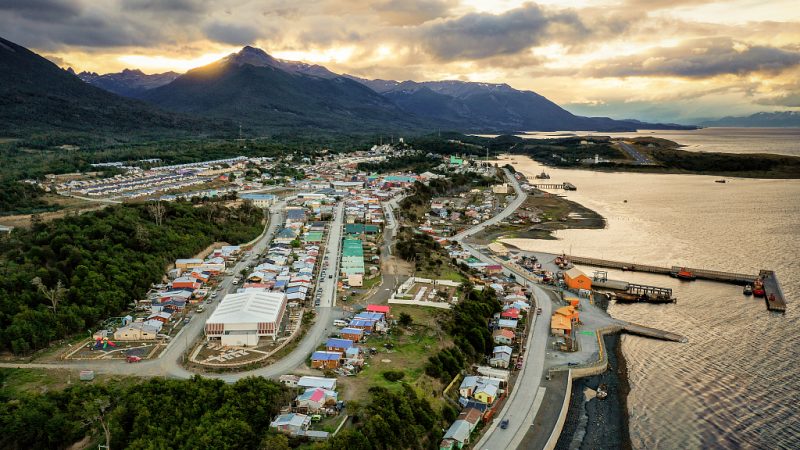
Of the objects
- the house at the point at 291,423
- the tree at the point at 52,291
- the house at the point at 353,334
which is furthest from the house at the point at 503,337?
the tree at the point at 52,291

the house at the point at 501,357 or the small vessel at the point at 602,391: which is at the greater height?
the house at the point at 501,357

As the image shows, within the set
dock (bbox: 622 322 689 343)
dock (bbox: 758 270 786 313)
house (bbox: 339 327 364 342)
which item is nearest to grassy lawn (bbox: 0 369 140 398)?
house (bbox: 339 327 364 342)

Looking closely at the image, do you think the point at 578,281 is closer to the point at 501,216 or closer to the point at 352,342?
the point at 352,342

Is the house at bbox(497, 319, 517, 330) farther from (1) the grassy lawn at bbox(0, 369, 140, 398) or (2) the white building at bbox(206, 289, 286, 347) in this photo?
(1) the grassy lawn at bbox(0, 369, 140, 398)

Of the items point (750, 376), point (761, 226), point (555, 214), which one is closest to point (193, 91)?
point (555, 214)

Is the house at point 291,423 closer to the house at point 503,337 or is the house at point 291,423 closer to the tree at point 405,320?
the tree at point 405,320

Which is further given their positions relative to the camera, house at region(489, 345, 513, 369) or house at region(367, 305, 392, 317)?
house at region(367, 305, 392, 317)
